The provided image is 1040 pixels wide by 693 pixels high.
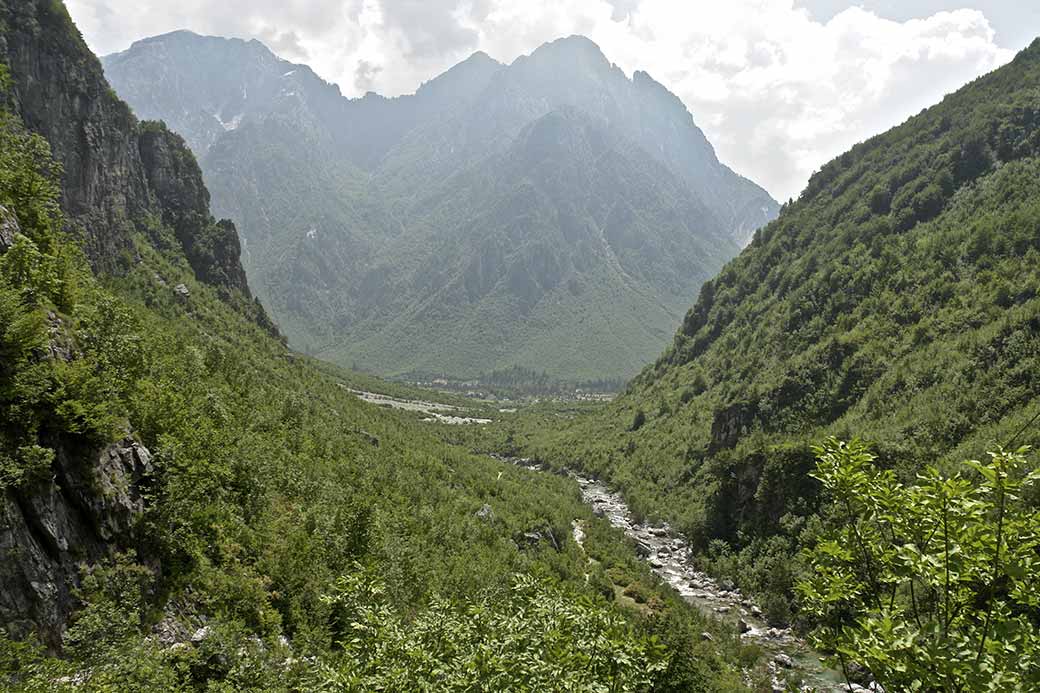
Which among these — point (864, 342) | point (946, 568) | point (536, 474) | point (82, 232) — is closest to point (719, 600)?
point (864, 342)

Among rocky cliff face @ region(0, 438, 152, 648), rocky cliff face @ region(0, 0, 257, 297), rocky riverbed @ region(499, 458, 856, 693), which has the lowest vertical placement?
rocky riverbed @ region(499, 458, 856, 693)

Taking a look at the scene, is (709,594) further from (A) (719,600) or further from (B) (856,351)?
(B) (856,351)

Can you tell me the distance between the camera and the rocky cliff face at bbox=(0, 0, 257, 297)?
3903cm

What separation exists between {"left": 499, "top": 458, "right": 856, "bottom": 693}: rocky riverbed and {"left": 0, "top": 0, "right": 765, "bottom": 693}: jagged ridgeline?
263cm

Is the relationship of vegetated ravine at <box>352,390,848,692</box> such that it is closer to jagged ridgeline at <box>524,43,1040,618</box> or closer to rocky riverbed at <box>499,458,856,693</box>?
rocky riverbed at <box>499,458,856,693</box>

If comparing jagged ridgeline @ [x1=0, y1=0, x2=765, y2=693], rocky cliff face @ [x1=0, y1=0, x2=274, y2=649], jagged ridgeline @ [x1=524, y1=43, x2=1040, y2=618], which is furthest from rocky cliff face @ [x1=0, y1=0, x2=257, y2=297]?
jagged ridgeline @ [x1=524, y1=43, x2=1040, y2=618]

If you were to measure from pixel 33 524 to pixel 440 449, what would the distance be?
142 ft

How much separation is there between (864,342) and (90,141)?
6830cm

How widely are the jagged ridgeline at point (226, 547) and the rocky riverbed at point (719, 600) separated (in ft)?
8.64

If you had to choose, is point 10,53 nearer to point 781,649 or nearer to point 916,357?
point 781,649

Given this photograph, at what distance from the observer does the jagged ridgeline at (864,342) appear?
3469 centimetres

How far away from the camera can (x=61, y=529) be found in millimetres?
10992

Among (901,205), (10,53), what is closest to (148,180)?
(10,53)

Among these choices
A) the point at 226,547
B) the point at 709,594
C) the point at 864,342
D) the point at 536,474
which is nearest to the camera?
the point at 226,547
